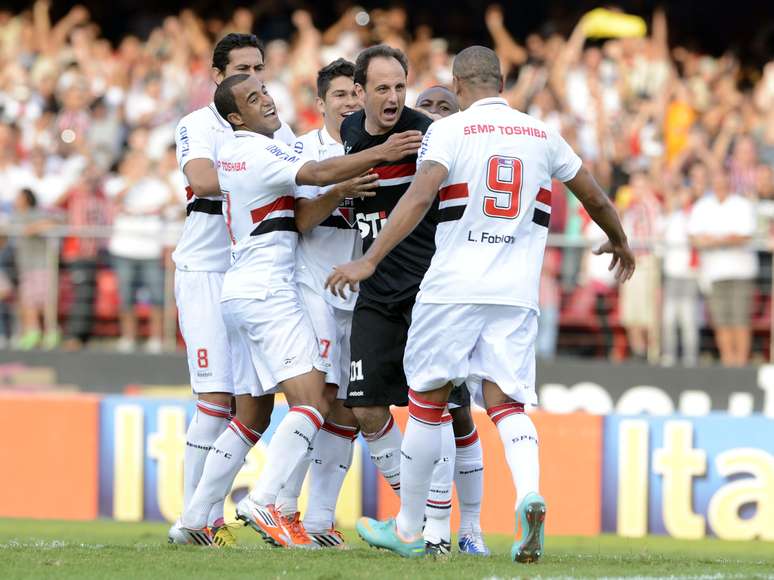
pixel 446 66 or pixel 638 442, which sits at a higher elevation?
pixel 446 66

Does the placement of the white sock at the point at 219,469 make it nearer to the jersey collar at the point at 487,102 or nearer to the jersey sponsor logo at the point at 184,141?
the jersey sponsor logo at the point at 184,141

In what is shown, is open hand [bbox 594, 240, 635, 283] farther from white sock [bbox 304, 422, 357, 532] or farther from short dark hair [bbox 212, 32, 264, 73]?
short dark hair [bbox 212, 32, 264, 73]

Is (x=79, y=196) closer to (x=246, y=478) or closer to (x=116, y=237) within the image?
(x=116, y=237)

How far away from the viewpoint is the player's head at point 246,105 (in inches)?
301

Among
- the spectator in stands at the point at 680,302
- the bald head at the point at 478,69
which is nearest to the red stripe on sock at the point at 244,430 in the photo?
the bald head at the point at 478,69

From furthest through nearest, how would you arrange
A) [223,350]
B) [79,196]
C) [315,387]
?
[79,196], [223,350], [315,387]

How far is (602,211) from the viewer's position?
7203mm

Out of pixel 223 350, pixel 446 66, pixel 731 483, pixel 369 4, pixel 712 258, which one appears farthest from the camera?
pixel 369 4

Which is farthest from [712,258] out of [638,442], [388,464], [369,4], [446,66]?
[369,4]

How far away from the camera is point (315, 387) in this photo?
24.4ft

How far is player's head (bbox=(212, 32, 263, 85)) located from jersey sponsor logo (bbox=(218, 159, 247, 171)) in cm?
80

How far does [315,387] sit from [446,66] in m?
10.8

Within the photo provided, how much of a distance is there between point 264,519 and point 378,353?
1060 millimetres

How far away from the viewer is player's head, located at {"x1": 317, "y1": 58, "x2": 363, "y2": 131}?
822cm
